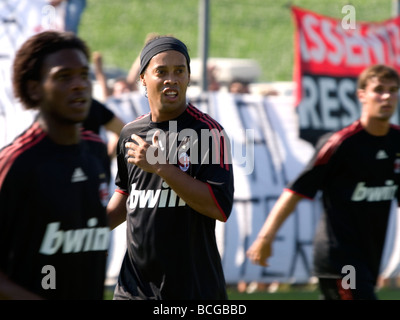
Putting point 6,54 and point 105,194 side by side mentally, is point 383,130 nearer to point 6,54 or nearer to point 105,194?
point 105,194

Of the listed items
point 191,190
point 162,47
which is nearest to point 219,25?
point 162,47

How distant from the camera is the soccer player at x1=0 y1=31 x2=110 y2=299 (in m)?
3.94

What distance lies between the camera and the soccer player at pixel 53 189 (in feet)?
12.9

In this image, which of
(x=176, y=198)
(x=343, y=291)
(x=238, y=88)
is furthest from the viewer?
(x=238, y=88)

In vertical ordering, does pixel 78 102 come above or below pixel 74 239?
above

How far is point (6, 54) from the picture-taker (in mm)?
10156

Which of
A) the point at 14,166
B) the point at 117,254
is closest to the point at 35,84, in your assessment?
the point at 14,166

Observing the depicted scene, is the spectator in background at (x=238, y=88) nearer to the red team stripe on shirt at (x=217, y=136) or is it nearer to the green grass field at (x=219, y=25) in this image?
the green grass field at (x=219, y=25)

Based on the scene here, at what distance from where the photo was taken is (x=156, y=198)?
4957 millimetres

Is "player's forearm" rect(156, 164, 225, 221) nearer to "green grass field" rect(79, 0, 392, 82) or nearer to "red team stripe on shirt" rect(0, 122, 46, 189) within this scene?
"red team stripe on shirt" rect(0, 122, 46, 189)

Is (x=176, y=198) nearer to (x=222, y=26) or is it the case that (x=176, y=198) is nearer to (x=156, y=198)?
(x=156, y=198)

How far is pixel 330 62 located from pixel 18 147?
7.87 m

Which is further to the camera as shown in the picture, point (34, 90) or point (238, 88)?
point (238, 88)

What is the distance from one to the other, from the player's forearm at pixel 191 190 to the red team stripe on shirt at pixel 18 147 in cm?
78
